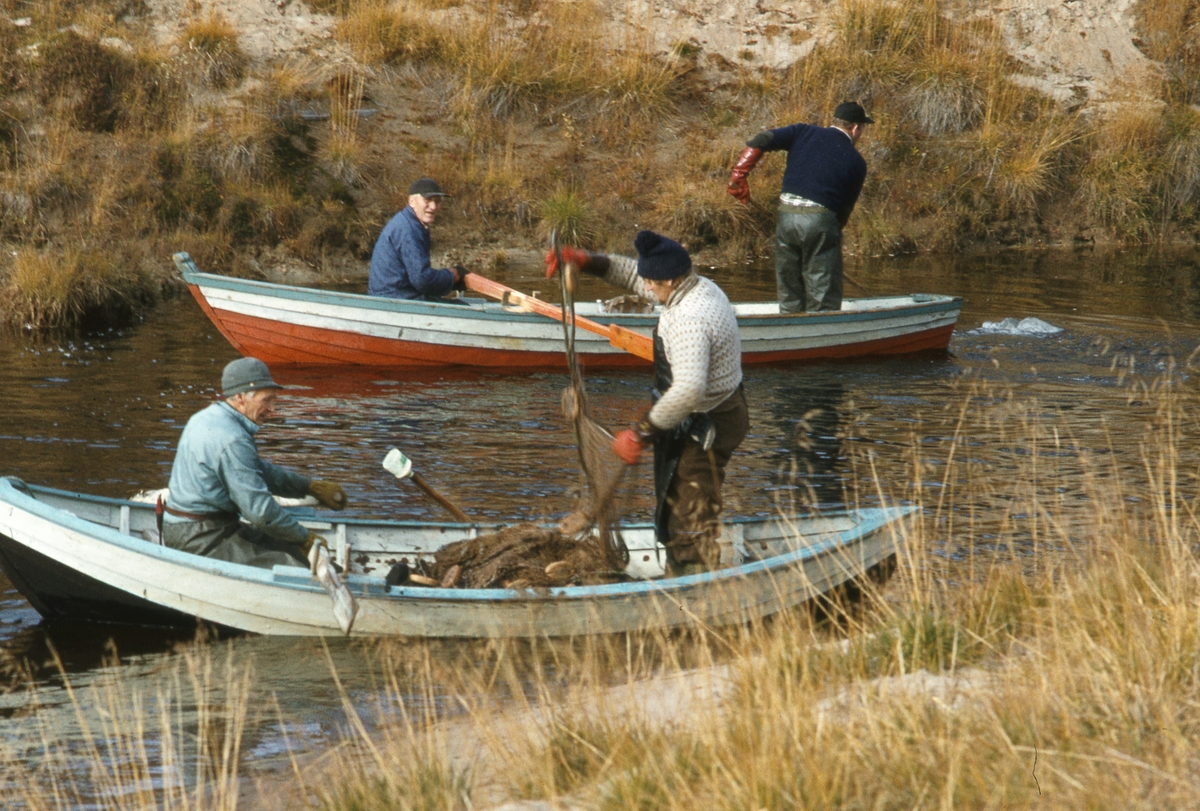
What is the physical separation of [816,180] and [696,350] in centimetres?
591

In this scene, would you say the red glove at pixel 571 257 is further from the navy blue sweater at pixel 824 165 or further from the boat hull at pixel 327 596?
the navy blue sweater at pixel 824 165

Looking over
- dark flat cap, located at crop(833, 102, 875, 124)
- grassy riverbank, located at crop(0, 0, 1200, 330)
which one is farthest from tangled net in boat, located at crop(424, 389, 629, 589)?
grassy riverbank, located at crop(0, 0, 1200, 330)

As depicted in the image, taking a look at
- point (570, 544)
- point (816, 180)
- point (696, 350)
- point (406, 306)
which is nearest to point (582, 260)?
point (696, 350)

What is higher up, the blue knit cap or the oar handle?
the blue knit cap

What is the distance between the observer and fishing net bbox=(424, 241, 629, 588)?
20.8 feet

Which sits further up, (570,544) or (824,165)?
(824,165)

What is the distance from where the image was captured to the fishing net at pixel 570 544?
249 inches

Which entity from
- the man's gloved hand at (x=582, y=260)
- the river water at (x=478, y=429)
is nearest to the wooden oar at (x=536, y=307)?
the river water at (x=478, y=429)

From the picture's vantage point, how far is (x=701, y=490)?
6086 mm

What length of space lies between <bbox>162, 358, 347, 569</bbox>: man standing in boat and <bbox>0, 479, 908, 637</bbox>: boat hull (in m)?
0.25

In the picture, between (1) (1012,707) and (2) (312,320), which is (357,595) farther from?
(2) (312,320)

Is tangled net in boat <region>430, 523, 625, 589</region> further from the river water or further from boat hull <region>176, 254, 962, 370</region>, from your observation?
boat hull <region>176, 254, 962, 370</region>

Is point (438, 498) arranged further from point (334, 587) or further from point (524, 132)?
point (524, 132)

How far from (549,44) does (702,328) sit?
14136 millimetres
